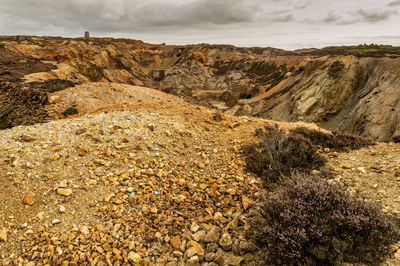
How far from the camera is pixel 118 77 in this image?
44594 mm

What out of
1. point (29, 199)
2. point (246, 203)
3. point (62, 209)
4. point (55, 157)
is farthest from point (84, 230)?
point (246, 203)

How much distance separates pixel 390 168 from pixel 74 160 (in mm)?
7527

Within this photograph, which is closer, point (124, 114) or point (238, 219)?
point (238, 219)

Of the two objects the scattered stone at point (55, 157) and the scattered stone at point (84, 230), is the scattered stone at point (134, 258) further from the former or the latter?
the scattered stone at point (55, 157)

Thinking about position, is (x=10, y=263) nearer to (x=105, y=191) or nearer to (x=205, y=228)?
(x=105, y=191)

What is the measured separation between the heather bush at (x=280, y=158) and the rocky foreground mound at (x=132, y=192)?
0.34 meters

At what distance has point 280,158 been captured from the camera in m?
5.65

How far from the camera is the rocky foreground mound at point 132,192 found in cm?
334

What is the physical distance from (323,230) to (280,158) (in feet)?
9.43

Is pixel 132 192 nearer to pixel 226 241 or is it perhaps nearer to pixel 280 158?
pixel 226 241

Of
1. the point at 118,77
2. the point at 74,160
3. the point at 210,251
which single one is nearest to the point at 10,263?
the point at 74,160

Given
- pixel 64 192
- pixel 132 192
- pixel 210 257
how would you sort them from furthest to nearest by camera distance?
pixel 132 192
pixel 64 192
pixel 210 257

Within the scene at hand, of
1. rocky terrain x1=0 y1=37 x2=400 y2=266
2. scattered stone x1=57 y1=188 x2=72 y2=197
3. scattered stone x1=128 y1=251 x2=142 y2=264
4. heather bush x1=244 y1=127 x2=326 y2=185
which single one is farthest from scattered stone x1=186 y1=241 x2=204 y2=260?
scattered stone x1=57 y1=188 x2=72 y2=197

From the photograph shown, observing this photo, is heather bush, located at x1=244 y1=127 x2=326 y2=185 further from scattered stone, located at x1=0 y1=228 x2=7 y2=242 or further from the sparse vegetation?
scattered stone, located at x1=0 y1=228 x2=7 y2=242
